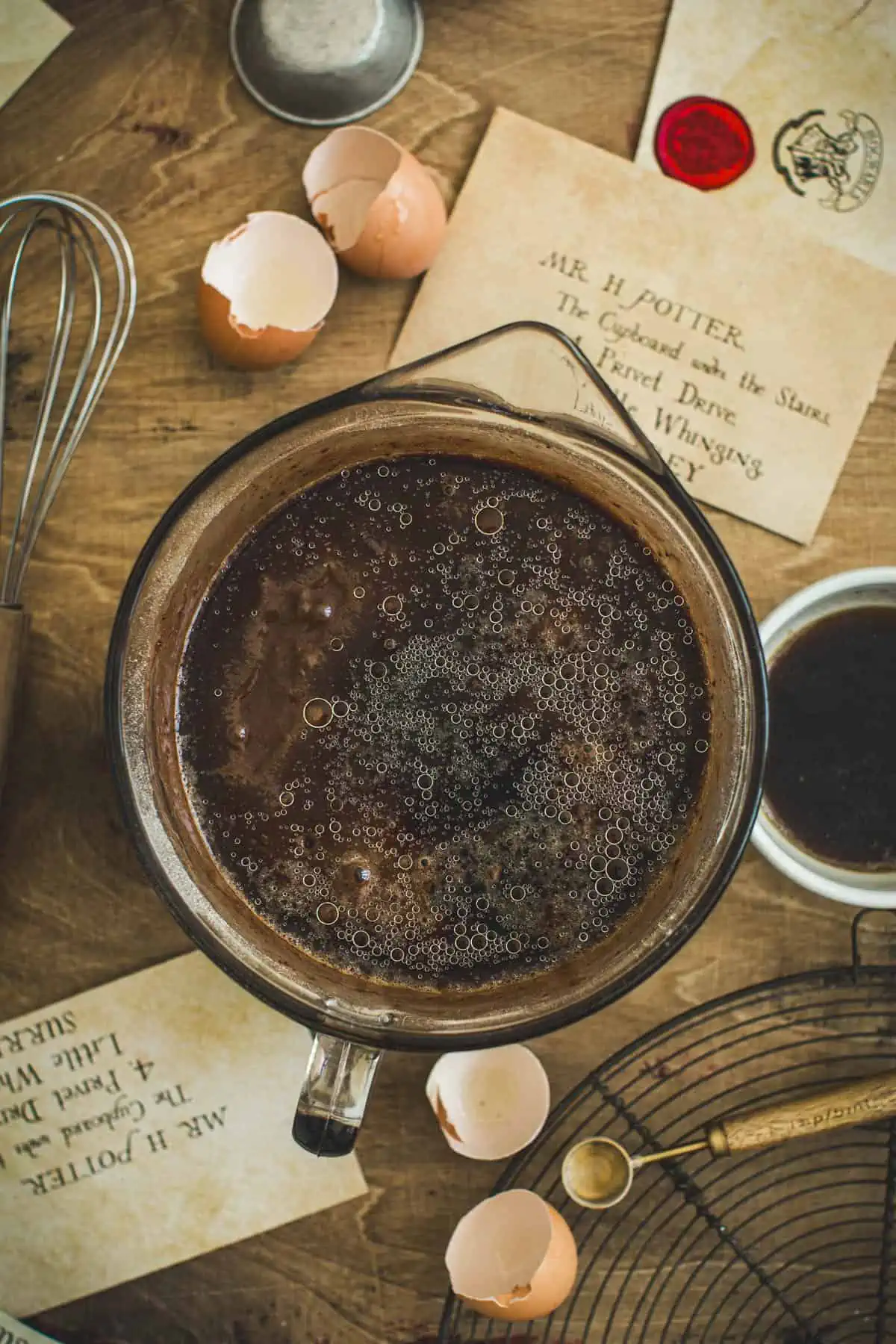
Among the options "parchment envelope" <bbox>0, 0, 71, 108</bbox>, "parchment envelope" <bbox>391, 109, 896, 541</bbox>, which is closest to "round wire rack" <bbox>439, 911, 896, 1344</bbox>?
"parchment envelope" <bbox>391, 109, 896, 541</bbox>

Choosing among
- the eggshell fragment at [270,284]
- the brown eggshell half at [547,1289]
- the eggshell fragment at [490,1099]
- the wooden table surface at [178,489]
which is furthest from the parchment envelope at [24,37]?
the brown eggshell half at [547,1289]

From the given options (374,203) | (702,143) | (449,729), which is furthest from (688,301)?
(449,729)

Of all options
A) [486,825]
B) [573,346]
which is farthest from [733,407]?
[486,825]

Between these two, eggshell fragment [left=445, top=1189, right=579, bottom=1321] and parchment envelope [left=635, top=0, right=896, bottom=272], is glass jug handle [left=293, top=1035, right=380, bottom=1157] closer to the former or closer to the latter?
eggshell fragment [left=445, top=1189, right=579, bottom=1321]

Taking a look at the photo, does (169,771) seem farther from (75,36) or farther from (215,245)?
(75,36)

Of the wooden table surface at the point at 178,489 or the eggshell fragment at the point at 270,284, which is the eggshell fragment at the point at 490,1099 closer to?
the wooden table surface at the point at 178,489

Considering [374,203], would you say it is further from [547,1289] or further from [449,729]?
[547,1289]
